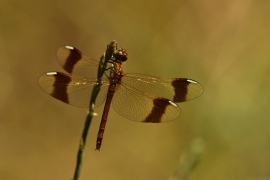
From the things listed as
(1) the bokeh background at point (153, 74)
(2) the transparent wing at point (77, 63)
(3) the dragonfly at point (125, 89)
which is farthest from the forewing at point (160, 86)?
(1) the bokeh background at point (153, 74)

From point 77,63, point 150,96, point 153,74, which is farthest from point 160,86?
point 153,74

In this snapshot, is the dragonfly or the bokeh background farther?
the bokeh background

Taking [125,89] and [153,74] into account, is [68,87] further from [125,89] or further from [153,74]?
[153,74]

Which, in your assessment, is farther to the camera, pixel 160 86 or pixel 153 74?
pixel 153 74

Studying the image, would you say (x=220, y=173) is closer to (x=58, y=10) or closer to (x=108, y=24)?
(x=108, y=24)

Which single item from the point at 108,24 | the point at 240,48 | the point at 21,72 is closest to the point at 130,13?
the point at 108,24

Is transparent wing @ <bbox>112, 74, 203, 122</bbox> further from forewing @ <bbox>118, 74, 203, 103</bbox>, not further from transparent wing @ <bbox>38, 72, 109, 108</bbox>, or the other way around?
transparent wing @ <bbox>38, 72, 109, 108</bbox>

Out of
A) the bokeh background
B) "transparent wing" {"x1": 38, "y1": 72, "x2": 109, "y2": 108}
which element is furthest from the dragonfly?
the bokeh background
